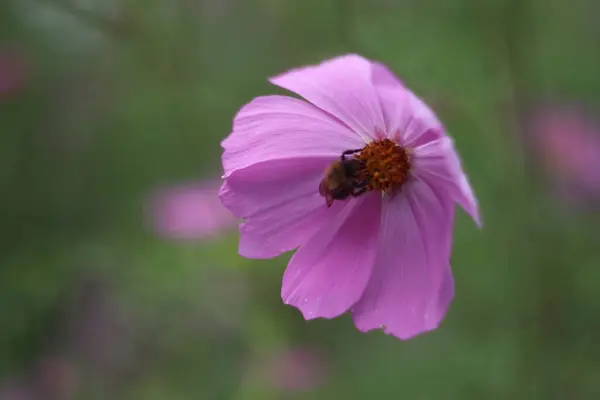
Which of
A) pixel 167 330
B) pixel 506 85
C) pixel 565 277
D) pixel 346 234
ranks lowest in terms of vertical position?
pixel 167 330

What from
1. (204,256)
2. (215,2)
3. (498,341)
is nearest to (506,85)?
(498,341)

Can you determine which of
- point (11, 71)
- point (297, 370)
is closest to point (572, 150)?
point (297, 370)

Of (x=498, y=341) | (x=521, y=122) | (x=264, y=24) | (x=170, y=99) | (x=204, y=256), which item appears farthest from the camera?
(x=264, y=24)

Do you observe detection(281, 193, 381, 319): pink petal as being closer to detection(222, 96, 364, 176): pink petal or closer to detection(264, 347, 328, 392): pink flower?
detection(222, 96, 364, 176): pink petal

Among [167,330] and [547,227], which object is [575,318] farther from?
[167,330]

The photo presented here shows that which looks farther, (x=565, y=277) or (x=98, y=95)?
(x=98, y=95)

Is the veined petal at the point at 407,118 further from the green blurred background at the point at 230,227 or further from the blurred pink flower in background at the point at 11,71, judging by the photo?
the blurred pink flower in background at the point at 11,71
